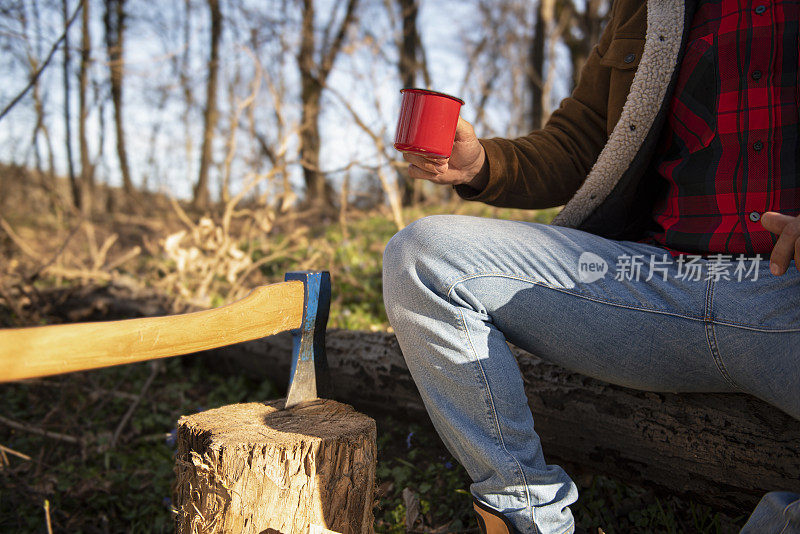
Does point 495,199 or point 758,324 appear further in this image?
point 495,199

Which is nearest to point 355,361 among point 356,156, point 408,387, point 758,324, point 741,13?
point 408,387

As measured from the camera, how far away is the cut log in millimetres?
1357

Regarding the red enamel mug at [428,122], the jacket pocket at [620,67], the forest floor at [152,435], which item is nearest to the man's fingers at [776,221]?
the jacket pocket at [620,67]

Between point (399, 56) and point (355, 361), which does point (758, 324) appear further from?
point (399, 56)

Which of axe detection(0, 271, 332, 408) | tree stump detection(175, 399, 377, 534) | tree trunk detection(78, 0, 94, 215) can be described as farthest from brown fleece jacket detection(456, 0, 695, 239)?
tree trunk detection(78, 0, 94, 215)

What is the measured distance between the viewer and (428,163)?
4.85 feet

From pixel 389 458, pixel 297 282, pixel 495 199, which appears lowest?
pixel 389 458

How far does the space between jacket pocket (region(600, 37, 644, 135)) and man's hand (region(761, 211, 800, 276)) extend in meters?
0.62

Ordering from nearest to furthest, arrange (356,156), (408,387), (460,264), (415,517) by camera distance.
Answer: (460,264) → (415,517) → (408,387) → (356,156)

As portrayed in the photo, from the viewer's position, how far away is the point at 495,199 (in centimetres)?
166

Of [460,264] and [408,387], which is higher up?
[460,264]

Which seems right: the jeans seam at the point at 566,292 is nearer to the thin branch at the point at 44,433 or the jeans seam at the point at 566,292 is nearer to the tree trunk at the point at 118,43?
the thin branch at the point at 44,433

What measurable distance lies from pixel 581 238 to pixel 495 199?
33cm

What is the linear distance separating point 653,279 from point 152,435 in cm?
234
